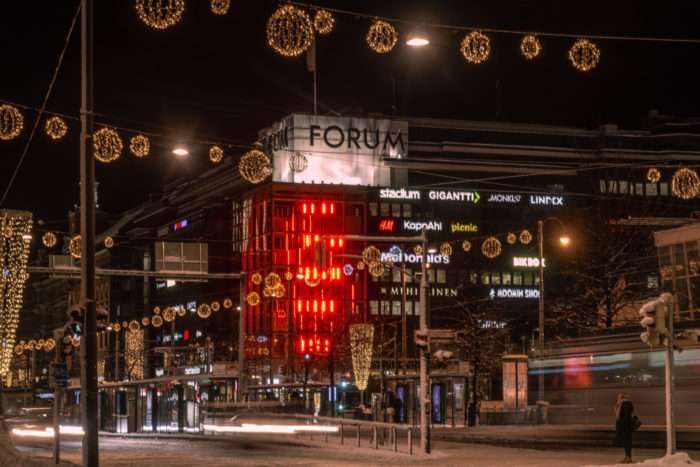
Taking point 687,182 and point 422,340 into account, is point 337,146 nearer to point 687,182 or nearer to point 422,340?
point 422,340

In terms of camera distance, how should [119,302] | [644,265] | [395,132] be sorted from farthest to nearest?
[119,302] → [395,132] → [644,265]

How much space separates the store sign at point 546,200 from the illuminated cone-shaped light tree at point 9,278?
80.9 metres

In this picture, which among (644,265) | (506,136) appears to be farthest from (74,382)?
(506,136)

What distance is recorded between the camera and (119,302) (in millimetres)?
152750

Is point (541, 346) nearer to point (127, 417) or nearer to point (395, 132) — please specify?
point (127, 417)

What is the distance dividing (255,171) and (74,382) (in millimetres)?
39501

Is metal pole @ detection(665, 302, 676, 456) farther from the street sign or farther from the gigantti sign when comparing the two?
the gigantti sign

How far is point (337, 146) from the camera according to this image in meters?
104

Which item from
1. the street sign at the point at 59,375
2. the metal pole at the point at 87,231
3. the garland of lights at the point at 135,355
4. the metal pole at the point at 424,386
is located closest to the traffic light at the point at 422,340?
the metal pole at the point at 424,386

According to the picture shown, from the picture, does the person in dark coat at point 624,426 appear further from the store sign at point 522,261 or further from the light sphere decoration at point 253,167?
the store sign at point 522,261

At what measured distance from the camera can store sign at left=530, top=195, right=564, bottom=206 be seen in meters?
110

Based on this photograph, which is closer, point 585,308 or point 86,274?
point 86,274

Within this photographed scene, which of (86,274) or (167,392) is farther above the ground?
(86,274)

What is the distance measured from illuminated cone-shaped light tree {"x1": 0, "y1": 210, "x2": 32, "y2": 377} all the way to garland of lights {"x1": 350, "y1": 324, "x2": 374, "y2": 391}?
33990 mm
